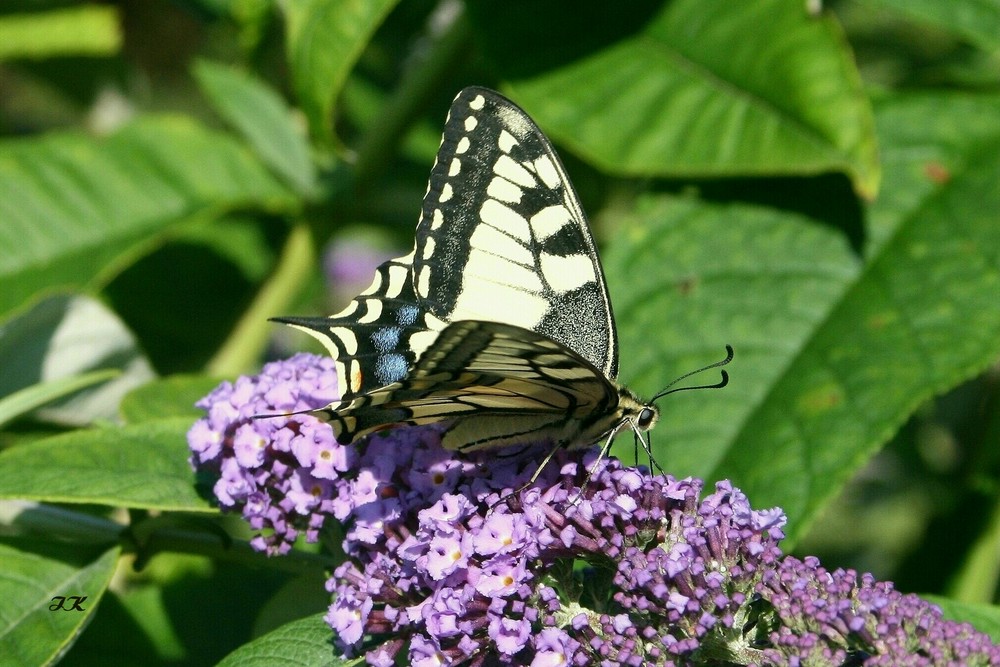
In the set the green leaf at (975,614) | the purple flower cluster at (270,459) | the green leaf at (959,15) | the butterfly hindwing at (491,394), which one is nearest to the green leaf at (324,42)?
the purple flower cluster at (270,459)

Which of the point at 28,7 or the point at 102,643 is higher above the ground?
the point at 28,7

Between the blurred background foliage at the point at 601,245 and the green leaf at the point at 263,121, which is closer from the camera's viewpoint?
the blurred background foliage at the point at 601,245

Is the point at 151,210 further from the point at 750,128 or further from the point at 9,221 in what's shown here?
the point at 750,128

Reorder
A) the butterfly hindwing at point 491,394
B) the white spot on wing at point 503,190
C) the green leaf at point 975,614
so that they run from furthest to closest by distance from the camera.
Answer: the white spot on wing at point 503,190
the green leaf at point 975,614
the butterfly hindwing at point 491,394

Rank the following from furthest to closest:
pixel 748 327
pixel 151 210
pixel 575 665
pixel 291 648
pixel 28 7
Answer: pixel 28 7
pixel 151 210
pixel 748 327
pixel 291 648
pixel 575 665

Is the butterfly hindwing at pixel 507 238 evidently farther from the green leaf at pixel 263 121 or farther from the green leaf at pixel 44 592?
the green leaf at pixel 263 121

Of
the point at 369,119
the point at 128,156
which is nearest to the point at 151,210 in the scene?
the point at 128,156

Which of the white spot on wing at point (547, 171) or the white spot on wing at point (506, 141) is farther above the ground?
the white spot on wing at point (506, 141)
